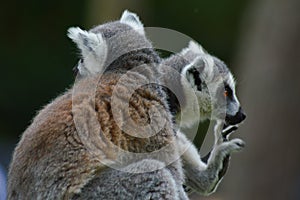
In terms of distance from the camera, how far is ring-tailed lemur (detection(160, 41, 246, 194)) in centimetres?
545

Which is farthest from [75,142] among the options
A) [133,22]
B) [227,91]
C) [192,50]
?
[192,50]

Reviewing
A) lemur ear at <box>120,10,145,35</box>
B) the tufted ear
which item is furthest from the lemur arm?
lemur ear at <box>120,10,145,35</box>

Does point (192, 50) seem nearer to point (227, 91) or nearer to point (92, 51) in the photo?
point (227, 91)

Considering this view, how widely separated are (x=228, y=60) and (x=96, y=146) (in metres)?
8.95

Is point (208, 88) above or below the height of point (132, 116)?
below

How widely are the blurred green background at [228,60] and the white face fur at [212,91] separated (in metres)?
1.39

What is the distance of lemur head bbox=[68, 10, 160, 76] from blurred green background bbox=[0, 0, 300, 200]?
1494 millimetres

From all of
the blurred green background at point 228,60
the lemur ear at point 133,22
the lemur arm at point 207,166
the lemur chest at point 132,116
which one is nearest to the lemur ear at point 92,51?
the lemur chest at point 132,116

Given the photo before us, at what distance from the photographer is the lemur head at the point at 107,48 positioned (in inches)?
199

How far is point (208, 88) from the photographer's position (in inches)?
221

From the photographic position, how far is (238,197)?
9156 mm

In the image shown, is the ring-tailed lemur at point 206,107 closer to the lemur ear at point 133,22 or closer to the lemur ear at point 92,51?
the lemur ear at point 133,22

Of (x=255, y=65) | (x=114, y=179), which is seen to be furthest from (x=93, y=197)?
(x=255, y=65)

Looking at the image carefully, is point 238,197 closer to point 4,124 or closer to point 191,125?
point 191,125
